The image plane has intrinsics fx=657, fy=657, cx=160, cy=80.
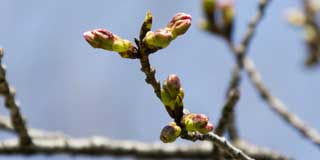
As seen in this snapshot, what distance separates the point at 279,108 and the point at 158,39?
165cm

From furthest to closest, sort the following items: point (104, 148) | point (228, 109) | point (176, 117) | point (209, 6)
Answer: point (209, 6), point (104, 148), point (228, 109), point (176, 117)

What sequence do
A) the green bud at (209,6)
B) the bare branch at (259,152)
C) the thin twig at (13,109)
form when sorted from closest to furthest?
the thin twig at (13,109) < the bare branch at (259,152) < the green bud at (209,6)

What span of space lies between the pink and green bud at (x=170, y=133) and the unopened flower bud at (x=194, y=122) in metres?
0.03

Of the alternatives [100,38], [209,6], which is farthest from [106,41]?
[209,6]

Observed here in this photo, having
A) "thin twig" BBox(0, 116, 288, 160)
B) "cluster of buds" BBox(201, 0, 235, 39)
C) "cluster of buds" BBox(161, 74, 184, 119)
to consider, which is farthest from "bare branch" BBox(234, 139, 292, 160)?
"cluster of buds" BBox(161, 74, 184, 119)

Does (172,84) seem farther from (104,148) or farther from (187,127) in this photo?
(104,148)

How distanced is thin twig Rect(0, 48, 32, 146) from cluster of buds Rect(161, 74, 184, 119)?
0.46 meters

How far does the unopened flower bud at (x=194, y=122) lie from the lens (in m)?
1.36

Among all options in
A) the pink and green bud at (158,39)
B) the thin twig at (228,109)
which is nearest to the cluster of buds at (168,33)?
the pink and green bud at (158,39)

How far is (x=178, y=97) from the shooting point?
1409 mm

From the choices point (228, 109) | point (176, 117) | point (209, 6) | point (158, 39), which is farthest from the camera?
point (209, 6)

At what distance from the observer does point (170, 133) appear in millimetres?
1329

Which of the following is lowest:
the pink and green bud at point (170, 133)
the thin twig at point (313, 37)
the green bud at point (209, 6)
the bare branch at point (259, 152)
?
the pink and green bud at point (170, 133)

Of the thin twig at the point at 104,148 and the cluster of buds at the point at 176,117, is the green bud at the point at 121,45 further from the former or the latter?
the thin twig at the point at 104,148
